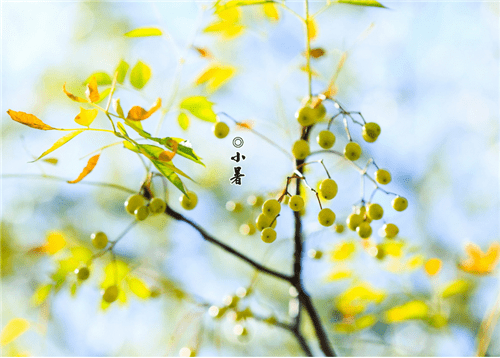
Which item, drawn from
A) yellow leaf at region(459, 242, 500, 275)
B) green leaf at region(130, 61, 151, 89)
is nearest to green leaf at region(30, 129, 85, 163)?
green leaf at region(130, 61, 151, 89)

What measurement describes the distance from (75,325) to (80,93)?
7.90 feet

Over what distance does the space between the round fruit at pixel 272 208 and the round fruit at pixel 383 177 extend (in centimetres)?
34

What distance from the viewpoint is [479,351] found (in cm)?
117

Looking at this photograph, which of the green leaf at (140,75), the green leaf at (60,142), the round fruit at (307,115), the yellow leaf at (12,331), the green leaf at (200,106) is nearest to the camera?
the green leaf at (60,142)

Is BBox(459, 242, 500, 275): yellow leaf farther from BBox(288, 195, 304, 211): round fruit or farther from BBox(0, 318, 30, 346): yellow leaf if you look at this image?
BBox(0, 318, 30, 346): yellow leaf

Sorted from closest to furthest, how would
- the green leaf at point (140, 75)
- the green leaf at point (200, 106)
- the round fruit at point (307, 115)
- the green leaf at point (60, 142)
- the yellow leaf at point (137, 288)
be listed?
the green leaf at point (60, 142)
the round fruit at point (307, 115)
the green leaf at point (200, 106)
the green leaf at point (140, 75)
the yellow leaf at point (137, 288)

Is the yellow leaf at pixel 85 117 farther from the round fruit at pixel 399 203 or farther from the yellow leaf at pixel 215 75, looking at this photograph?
the round fruit at pixel 399 203

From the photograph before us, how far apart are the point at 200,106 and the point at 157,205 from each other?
280 mm

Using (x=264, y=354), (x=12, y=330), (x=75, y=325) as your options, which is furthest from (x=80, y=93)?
(x=264, y=354)

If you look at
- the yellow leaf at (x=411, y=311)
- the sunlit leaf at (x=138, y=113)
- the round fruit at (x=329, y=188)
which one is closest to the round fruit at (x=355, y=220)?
the round fruit at (x=329, y=188)

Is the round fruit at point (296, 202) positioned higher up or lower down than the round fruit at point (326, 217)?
higher up

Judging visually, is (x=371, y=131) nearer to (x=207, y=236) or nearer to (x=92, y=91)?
(x=207, y=236)

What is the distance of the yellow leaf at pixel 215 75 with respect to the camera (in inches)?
53.7

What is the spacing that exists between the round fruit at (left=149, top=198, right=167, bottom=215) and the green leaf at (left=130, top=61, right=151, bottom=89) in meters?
0.37
